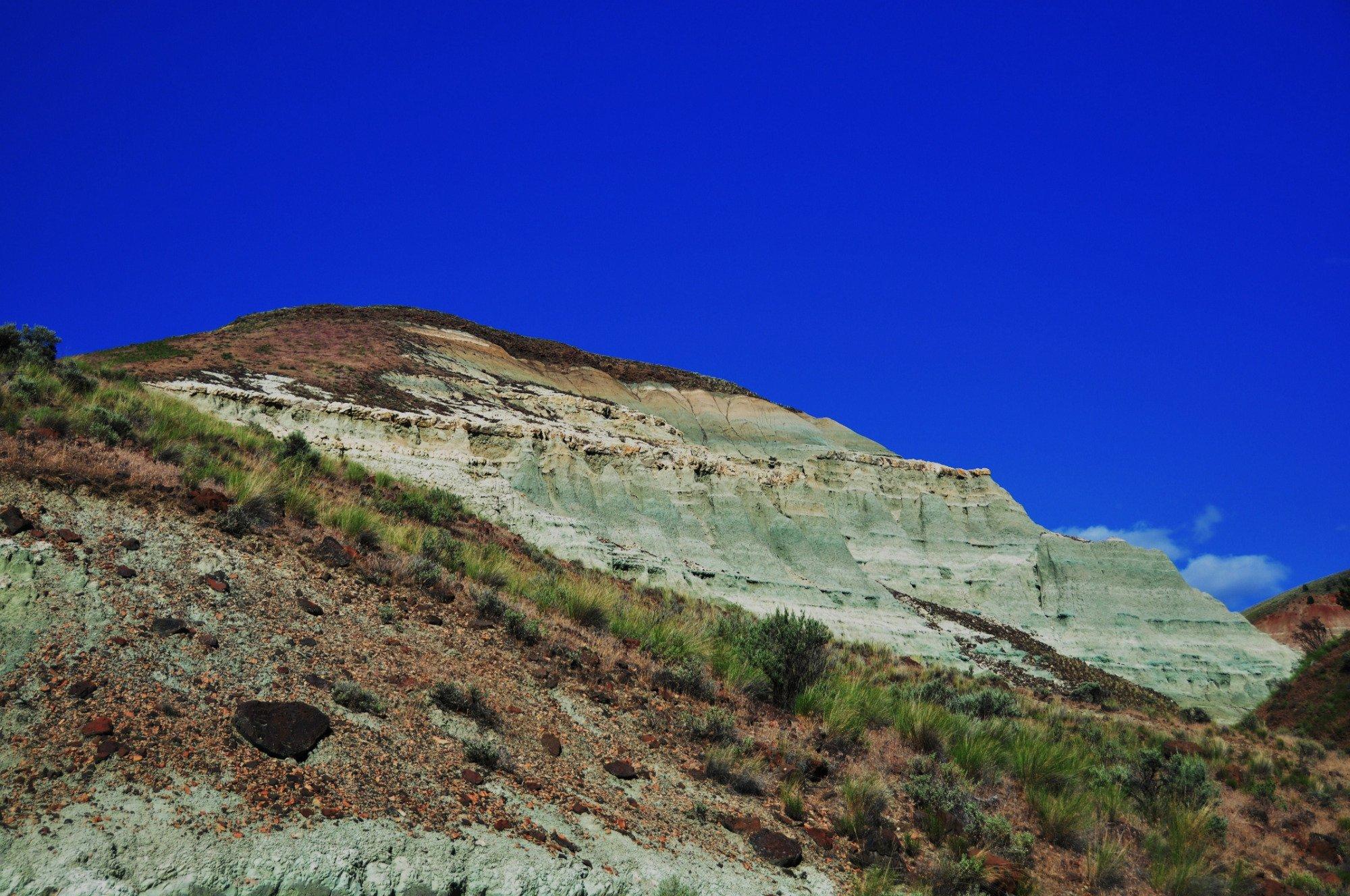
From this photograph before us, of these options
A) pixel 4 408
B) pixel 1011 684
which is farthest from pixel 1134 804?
pixel 1011 684

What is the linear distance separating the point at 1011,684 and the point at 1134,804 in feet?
71.6

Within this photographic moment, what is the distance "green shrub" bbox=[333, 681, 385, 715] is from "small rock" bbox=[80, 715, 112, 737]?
1649 mm

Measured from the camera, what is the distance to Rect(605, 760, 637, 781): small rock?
23.9 ft

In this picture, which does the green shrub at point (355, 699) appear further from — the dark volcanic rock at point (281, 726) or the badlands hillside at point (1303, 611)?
the badlands hillside at point (1303, 611)

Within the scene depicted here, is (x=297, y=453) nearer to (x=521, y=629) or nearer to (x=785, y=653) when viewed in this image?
(x=521, y=629)

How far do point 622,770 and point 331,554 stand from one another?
455 cm

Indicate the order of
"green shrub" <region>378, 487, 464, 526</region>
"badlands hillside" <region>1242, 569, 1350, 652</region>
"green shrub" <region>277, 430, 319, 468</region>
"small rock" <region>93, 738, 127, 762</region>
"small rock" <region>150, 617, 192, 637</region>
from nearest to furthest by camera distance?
"small rock" <region>93, 738, 127, 762</region> → "small rock" <region>150, 617, 192, 637</region> → "green shrub" <region>277, 430, 319, 468</region> → "green shrub" <region>378, 487, 464, 526</region> → "badlands hillside" <region>1242, 569, 1350, 652</region>

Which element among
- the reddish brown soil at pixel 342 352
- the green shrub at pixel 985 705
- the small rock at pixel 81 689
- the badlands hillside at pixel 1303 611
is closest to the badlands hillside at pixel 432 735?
the small rock at pixel 81 689

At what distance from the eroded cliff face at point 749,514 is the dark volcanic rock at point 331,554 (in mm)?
17304

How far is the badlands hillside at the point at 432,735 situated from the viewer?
200 inches

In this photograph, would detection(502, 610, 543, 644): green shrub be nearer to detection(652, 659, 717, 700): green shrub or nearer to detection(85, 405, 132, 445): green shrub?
detection(652, 659, 717, 700): green shrub

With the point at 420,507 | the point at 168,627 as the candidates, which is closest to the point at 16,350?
the point at 420,507

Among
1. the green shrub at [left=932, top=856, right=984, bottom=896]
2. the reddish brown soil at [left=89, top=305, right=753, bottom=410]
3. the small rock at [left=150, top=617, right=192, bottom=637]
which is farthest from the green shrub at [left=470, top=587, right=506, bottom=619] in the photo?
the reddish brown soil at [left=89, top=305, right=753, bottom=410]

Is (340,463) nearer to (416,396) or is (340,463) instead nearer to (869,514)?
(416,396)
